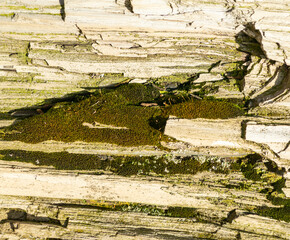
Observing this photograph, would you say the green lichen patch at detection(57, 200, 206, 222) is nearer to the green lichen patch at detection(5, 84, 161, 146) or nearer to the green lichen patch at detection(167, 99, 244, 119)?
the green lichen patch at detection(5, 84, 161, 146)

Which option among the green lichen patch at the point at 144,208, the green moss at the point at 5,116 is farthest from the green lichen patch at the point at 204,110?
the green moss at the point at 5,116

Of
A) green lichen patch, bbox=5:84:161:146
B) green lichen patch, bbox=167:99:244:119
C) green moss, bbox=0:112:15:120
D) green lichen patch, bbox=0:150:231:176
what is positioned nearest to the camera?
green lichen patch, bbox=167:99:244:119

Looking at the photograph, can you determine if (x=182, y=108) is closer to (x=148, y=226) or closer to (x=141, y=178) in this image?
(x=141, y=178)

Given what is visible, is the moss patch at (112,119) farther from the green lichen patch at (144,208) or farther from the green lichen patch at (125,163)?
the green lichen patch at (144,208)

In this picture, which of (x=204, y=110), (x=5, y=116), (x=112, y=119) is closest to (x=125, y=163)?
(x=112, y=119)

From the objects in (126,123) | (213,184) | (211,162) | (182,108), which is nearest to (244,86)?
(182,108)

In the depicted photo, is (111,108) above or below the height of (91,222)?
above

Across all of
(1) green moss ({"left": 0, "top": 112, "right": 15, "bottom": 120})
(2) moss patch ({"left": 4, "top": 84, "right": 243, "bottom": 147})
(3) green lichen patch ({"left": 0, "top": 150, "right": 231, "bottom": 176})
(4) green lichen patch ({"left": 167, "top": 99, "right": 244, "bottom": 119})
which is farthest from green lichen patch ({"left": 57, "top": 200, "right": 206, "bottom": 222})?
(1) green moss ({"left": 0, "top": 112, "right": 15, "bottom": 120})

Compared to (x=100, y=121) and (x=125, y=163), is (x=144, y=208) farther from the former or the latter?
(x=100, y=121)
